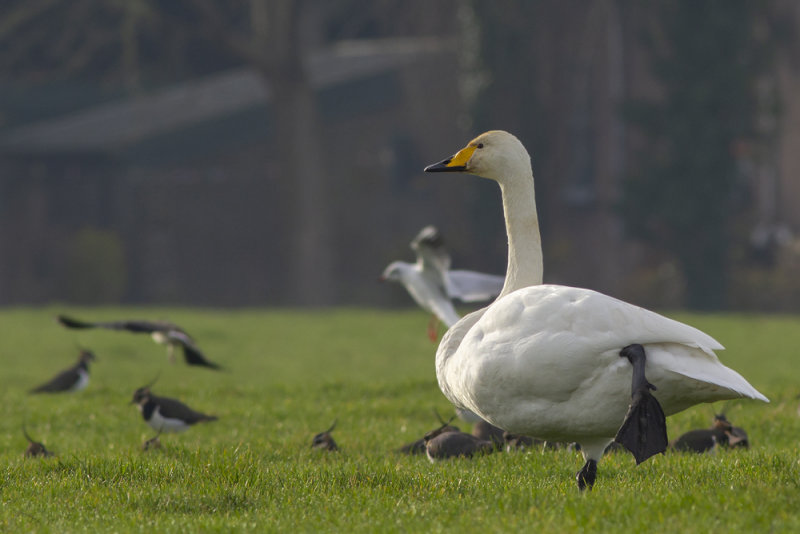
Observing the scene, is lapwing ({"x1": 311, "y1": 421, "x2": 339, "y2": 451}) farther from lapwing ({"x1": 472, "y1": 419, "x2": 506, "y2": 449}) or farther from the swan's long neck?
the swan's long neck

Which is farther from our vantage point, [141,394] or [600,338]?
[141,394]

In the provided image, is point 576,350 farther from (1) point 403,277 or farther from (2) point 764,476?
(1) point 403,277

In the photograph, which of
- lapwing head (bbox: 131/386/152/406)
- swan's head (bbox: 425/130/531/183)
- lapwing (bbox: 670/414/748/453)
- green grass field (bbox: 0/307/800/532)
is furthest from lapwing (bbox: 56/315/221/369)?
lapwing (bbox: 670/414/748/453)

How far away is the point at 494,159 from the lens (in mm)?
7516

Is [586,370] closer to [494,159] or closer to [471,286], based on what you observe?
[494,159]

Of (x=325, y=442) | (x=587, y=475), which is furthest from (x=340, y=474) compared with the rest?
(x=325, y=442)

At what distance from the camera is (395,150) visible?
3616cm

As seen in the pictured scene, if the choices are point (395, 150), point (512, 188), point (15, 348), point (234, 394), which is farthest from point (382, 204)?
point (512, 188)

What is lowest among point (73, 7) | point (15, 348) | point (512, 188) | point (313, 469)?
point (15, 348)

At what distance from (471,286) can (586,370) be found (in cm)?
464

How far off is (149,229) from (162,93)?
5.37 meters

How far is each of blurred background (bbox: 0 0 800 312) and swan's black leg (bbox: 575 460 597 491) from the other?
73.8 ft

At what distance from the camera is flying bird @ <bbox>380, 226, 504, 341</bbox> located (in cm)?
1023

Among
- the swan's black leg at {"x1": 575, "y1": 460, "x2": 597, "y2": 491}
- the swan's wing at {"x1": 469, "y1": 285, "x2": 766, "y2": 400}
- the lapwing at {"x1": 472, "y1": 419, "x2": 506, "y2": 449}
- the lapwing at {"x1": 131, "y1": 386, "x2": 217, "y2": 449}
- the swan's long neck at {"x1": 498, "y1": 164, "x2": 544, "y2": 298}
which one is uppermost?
the swan's long neck at {"x1": 498, "y1": 164, "x2": 544, "y2": 298}
